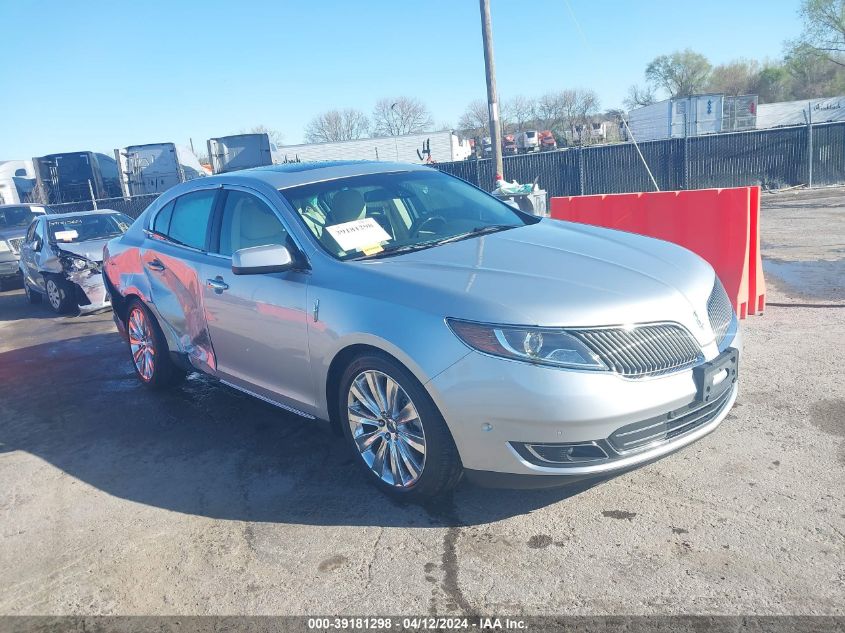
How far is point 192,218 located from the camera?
5176 mm

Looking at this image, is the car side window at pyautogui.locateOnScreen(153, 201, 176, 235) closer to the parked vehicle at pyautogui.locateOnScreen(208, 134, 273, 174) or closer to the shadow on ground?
the shadow on ground

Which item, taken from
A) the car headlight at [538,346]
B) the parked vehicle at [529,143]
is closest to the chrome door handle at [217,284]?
the car headlight at [538,346]

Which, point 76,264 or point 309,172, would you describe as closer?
point 309,172

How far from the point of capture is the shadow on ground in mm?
3666

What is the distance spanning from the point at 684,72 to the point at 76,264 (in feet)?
229

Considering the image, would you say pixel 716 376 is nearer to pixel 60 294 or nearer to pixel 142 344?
pixel 142 344

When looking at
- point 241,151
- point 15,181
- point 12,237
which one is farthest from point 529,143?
point 12,237

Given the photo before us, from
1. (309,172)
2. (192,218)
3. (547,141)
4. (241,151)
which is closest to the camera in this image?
(309,172)

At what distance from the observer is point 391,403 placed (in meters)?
3.53

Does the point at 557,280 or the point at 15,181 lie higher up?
the point at 15,181

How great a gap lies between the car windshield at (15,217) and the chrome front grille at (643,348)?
53.0 feet

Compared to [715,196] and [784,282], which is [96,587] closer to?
[715,196]

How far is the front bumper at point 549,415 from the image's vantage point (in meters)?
3.00

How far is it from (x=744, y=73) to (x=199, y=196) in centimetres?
7670
